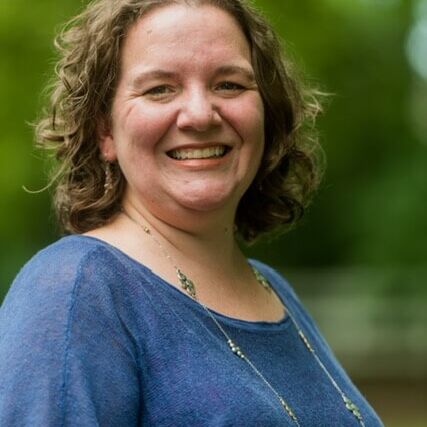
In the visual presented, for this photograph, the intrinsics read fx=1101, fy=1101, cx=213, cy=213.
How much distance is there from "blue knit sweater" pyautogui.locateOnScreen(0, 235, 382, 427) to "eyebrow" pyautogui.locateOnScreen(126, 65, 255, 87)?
402 millimetres

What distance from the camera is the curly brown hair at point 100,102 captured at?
2646 mm

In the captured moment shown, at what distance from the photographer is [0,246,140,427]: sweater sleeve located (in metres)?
2.12

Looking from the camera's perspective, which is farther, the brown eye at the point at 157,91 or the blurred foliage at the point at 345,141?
the blurred foliage at the point at 345,141

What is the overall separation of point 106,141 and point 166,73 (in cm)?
28

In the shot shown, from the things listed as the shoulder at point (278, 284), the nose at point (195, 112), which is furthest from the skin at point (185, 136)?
the shoulder at point (278, 284)

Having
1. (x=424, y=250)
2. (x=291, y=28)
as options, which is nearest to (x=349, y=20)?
(x=291, y=28)

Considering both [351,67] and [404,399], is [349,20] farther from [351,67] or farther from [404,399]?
[404,399]

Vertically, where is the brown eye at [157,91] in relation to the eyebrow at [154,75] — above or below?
below

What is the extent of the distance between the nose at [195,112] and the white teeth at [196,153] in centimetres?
7

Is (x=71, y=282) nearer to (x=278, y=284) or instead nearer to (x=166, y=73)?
(x=166, y=73)

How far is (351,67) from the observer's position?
12.7 meters

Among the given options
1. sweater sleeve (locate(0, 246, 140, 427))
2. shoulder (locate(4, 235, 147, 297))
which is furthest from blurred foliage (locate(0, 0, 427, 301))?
sweater sleeve (locate(0, 246, 140, 427))

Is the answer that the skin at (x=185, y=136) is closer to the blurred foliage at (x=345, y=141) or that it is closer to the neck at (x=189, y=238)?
the neck at (x=189, y=238)

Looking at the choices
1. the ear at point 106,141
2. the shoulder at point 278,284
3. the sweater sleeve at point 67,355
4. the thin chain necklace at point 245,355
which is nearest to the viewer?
the sweater sleeve at point 67,355
